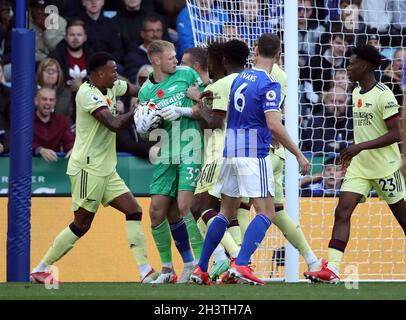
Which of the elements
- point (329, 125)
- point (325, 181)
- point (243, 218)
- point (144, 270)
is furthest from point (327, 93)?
point (144, 270)

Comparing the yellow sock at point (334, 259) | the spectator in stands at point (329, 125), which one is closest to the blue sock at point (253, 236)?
the yellow sock at point (334, 259)

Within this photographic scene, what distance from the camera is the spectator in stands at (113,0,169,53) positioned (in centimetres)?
1429

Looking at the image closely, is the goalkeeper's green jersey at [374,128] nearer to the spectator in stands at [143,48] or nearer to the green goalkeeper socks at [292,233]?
the green goalkeeper socks at [292,233]

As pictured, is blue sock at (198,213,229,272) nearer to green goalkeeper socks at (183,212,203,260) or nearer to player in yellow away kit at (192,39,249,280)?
player in yellow away kit at (192,39,249,280)

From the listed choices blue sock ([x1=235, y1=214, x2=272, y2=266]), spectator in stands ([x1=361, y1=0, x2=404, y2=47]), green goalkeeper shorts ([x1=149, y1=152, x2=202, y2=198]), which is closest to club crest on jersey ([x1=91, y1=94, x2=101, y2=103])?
green goalkeeper shorts ([x1=149, y1=152, x2=202, y2=198])

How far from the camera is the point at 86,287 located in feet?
32.0

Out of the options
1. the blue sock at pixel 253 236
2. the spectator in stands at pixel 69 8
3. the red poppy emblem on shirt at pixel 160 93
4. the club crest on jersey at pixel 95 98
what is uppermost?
the spectator in stands at pixel 69 8

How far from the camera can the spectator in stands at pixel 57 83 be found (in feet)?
44.7

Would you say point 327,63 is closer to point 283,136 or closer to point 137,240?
point 137,240

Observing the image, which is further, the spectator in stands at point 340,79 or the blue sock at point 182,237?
the spectator in stands at point 340,79

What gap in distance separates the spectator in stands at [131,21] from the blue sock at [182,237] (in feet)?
13.7

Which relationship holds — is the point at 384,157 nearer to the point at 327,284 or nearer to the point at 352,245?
the point at 327,284

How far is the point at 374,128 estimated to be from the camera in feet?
33.6

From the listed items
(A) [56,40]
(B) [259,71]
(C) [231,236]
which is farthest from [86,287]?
(A) [56,40]
